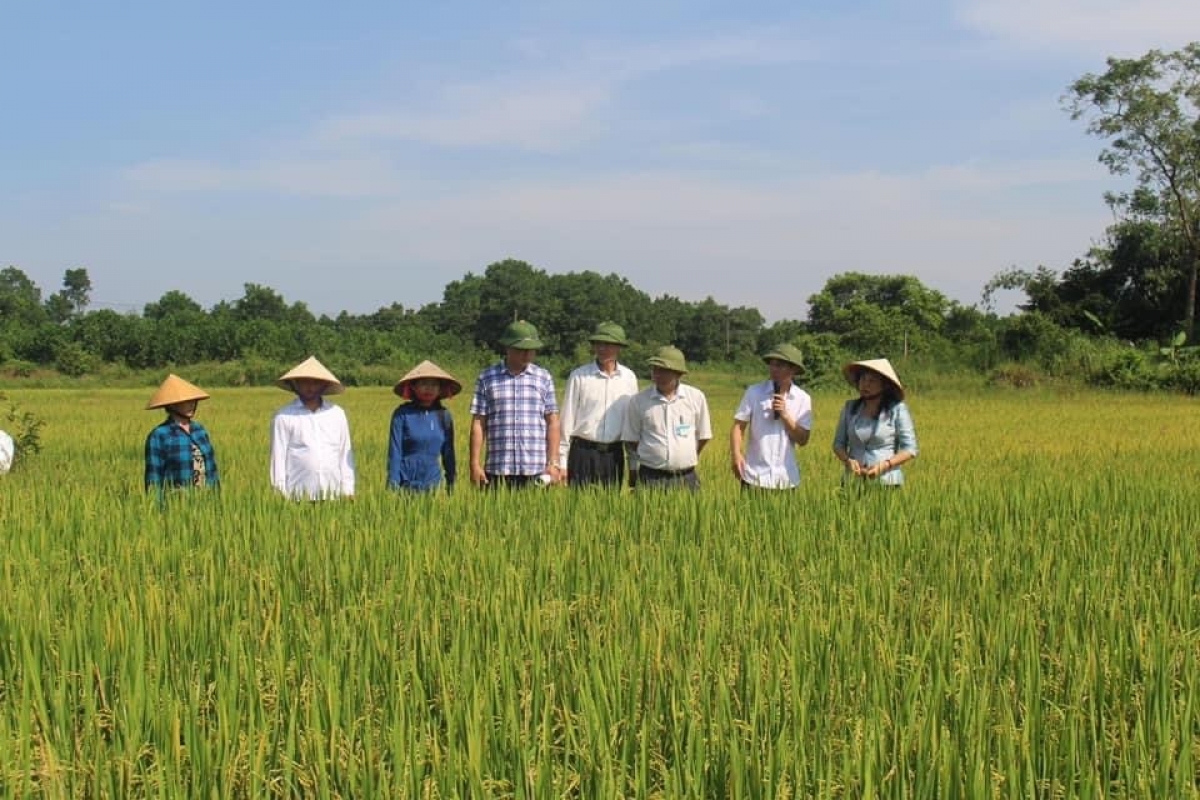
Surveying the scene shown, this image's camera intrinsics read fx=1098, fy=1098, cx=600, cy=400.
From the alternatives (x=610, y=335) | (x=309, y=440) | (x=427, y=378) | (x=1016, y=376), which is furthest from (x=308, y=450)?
(x=1016, y=376)

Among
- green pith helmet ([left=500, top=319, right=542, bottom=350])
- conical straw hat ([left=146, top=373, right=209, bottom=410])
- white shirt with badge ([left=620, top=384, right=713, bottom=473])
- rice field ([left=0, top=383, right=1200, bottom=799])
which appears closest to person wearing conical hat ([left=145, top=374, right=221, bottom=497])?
conical straw hat ([left=146, top=373, right=209, bottom=410])

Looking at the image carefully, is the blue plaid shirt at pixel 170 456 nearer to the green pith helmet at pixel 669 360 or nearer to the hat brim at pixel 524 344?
the hat brim at pixel 524 344

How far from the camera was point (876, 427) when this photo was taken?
5414mm

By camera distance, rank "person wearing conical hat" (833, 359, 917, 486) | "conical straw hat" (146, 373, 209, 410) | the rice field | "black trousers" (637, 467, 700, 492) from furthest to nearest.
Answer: "black trousers" (637, 467, 700, 492) → "person wearing conical hat" (833, 359, 917, 486) → "conical straw hat" (146, 373, 209, 410) → the rice field

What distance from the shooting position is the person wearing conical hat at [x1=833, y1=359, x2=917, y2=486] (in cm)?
537

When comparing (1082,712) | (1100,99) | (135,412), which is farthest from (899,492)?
(1100,99)

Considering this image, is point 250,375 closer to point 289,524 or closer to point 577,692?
point 289,524

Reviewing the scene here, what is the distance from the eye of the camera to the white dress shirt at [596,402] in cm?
586

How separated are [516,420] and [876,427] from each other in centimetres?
185

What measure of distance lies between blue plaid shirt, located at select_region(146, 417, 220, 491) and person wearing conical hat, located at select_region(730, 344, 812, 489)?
2.72 m

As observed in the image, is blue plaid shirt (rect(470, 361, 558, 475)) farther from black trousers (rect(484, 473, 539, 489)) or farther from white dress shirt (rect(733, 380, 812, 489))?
white dress shirt (rect(733, 380, 812, 489))

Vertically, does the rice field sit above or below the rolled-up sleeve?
below

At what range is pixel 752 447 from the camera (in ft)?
19.1

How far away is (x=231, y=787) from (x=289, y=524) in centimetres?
290
